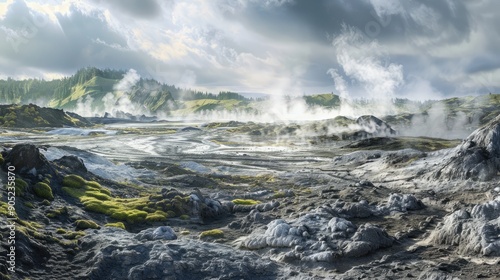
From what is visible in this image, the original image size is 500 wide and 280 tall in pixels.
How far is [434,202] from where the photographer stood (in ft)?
200

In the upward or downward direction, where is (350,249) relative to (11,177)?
downward

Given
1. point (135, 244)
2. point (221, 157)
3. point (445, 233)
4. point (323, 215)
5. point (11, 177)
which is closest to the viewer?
point (135, 244)

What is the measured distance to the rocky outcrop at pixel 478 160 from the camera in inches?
2899

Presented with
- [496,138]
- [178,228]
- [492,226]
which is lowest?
[178,228]

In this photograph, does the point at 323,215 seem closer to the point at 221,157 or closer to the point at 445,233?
the point at 445,233

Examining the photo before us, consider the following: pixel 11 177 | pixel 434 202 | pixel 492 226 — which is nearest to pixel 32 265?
pixel 11 177

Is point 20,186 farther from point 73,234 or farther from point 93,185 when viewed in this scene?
point 93,185

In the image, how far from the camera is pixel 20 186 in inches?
1748

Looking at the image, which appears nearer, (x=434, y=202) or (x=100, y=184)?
(x=434, y=202)

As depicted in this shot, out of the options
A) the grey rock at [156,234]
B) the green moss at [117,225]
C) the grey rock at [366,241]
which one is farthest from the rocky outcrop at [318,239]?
the green moss at [117,225]

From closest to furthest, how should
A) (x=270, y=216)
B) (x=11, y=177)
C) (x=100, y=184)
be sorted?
(x=11, y=177) < (x=270, y=216) < (x=100, y=184)

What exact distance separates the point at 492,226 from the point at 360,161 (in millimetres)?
93380

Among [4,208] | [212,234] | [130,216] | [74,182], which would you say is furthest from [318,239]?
[74,182]

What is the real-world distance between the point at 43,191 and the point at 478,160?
7107 cm
